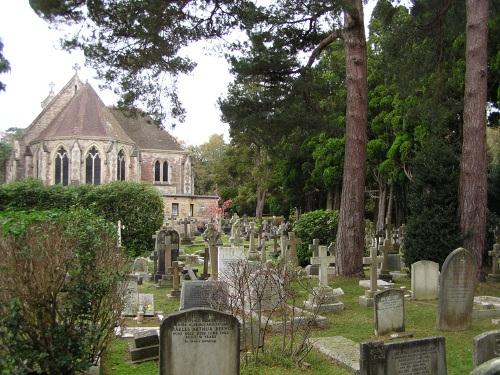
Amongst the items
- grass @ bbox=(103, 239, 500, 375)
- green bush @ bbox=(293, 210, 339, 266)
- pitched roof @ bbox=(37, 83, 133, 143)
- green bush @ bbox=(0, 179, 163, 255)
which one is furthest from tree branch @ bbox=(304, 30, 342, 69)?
pitched roof @ bbox=(37, 83, 133, 143)

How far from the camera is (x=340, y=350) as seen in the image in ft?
24.3

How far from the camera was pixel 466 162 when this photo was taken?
13.5 metres

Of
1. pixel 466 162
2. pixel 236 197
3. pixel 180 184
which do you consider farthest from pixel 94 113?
pixel 466 162

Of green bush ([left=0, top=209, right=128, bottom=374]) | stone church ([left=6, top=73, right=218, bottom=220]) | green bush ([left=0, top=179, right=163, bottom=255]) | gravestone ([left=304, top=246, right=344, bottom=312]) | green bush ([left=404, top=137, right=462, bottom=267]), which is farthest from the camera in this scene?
stone church ([left=6, top=73, right=218, bottom=220])

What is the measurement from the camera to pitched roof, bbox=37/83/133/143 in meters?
45.1

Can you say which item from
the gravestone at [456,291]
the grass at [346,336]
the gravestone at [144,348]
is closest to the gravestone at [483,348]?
the grass at [346,336]

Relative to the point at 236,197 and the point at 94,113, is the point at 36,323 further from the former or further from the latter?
the point at 236,197

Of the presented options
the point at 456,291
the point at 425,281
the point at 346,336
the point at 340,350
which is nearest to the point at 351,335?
the point at 346,336

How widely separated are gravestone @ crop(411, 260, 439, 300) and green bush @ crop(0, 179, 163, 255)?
15.8 m

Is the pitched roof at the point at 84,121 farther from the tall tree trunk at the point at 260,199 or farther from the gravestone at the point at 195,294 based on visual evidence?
the gravestone at the point at 195,294

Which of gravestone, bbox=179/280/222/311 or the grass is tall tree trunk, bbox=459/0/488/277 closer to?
the grass

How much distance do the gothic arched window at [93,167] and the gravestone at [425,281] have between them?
37.3 metres

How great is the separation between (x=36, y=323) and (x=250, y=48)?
12189mm

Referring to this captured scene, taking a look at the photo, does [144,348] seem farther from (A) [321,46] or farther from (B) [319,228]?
(B) [319,228]
